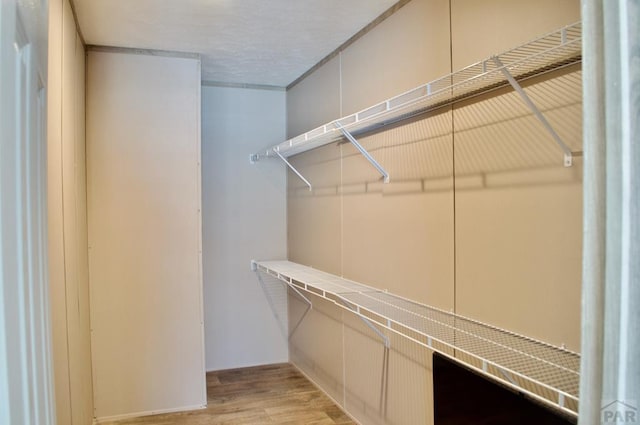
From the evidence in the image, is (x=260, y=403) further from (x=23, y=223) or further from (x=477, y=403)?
(x=23, y=223)

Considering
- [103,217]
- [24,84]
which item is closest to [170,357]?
[103,217]

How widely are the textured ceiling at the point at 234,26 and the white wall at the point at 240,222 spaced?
0.63 metres

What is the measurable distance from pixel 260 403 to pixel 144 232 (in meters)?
1.45

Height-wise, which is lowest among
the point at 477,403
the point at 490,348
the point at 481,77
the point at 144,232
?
the point at 477,403

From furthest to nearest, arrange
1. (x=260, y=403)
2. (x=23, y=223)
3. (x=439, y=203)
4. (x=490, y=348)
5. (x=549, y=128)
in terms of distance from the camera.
Result: (x=260, y=403) → (x=439, y=203) → (x=490, y=348) → (x=549, y=128) → (x=23, y=223)

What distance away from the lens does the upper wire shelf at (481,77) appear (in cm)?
135

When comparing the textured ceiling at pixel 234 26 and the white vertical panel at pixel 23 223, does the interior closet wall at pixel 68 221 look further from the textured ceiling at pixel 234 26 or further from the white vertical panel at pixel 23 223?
the white vertical panel at pixel 23 223

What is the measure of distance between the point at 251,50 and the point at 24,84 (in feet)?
8.81

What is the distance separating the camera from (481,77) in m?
1.54

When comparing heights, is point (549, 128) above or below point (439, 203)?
above

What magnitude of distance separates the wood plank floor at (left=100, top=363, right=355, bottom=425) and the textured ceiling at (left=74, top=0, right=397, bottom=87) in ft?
8.06

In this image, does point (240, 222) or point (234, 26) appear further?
point (240, 222)

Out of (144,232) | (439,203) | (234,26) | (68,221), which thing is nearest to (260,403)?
(144,232)

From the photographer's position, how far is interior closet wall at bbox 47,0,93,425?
1.79m
